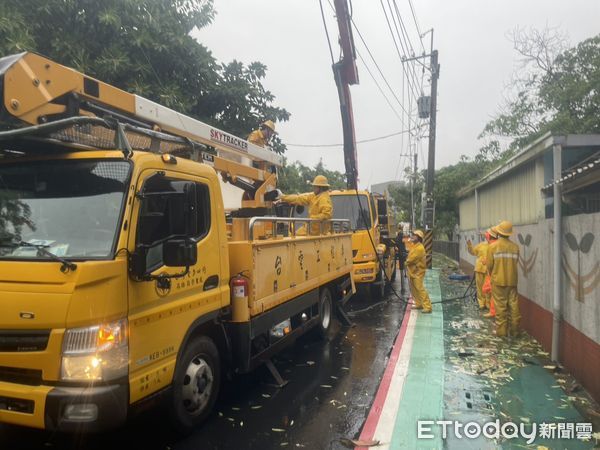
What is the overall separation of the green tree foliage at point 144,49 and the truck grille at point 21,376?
18.4 ft

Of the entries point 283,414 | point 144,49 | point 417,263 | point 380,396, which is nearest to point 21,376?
point 283,414

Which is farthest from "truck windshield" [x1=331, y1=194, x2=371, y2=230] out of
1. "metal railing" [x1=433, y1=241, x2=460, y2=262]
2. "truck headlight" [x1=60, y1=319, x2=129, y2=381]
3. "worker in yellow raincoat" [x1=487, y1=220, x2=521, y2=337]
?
"metal railing" [x1=433, y1=241, x2=460, y2=262]

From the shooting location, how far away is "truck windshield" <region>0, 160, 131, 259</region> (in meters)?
3.26

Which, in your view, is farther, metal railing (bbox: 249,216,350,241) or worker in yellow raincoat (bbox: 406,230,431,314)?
worker in yellow raincoat (bbox: 406,230,431,314)

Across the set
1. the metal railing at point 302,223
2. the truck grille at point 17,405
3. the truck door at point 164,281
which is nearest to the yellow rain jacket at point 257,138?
the metal railing at point 302,223

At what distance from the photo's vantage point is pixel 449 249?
25.0m

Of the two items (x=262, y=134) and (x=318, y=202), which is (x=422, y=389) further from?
(x=262, y=134)

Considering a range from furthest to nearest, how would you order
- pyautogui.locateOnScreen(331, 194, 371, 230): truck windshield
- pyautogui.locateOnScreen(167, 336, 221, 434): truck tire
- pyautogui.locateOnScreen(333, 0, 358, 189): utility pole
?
pyautogui.locateOnScreen(331, 194, 371, 230): truck windshield → pyautogui.locateOnScreen(333, 0, 358, 189): utility pole → pyautogui.locateOnScreen(167, 336, 221, 434): truck tire

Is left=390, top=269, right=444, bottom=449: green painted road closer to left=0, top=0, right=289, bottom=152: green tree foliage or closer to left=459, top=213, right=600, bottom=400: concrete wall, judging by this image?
left=459, top=213, right=600, bottom=400: concrete wall

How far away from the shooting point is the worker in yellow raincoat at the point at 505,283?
7133mm

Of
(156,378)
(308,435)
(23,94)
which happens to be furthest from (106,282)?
(308,435)

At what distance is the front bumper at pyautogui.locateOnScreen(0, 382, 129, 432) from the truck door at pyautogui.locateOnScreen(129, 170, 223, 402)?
192 mm

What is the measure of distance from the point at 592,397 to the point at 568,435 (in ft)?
3.04

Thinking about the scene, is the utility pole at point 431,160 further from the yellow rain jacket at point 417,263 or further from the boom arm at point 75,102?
the boom arm at point 75,102
